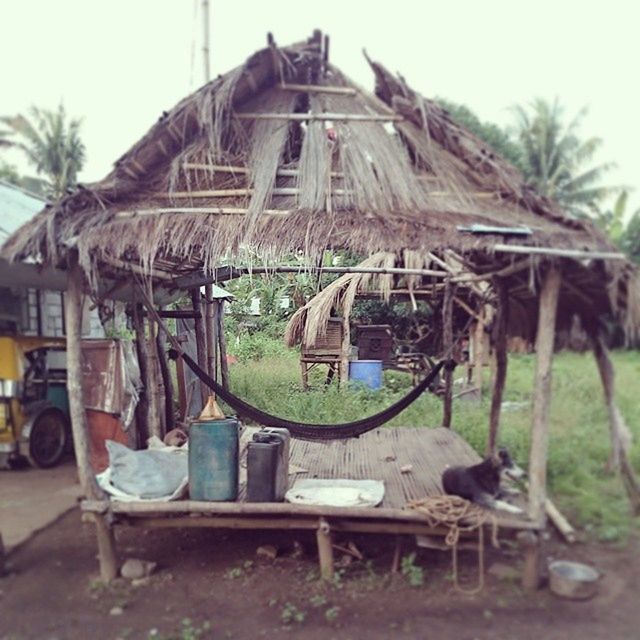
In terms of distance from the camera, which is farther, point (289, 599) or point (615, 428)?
point (615, 428)

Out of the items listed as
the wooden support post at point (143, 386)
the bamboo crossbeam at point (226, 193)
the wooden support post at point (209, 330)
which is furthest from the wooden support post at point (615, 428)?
the wooden support post at point (209, 330)

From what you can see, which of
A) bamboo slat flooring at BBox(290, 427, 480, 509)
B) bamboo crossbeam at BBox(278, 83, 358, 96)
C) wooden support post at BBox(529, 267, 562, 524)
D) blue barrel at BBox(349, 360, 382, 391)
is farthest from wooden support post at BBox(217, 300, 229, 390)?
wooden support post at BBox(529, 267, 562, 524)

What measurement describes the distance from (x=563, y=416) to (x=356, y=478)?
1957mm

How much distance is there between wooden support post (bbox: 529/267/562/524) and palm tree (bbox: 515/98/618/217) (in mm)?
6721

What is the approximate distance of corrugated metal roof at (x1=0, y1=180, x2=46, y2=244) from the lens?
5476 millimetres

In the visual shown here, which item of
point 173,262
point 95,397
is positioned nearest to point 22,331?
point 95,397

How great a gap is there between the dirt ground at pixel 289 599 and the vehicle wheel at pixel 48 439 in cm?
185

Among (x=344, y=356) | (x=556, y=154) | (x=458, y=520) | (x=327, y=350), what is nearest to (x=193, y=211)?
(x=458, y=520)

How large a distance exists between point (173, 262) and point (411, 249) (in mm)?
2432

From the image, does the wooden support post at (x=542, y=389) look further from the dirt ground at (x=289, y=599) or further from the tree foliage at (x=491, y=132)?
the tree foliage at (x=491, y=132)

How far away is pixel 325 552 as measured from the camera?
10.2ft

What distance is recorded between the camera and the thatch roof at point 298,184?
3.03m

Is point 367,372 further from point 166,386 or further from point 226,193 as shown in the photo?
point 226,193

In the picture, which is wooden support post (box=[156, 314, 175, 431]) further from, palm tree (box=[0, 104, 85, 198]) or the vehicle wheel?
palm tree (box=[0, 104, 85, 198])
